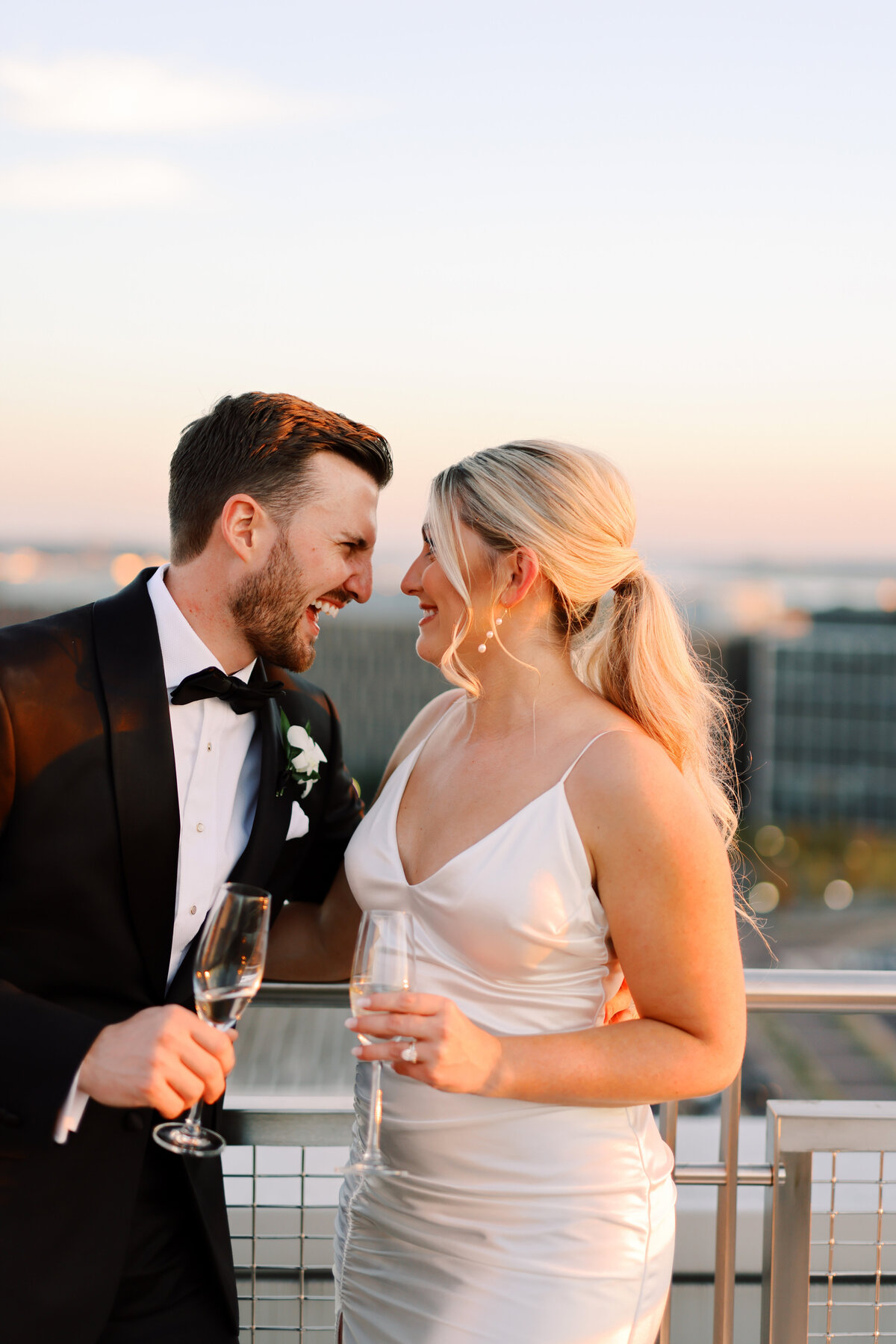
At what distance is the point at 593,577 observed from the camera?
2502mm

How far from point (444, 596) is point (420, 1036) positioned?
1.06 meters

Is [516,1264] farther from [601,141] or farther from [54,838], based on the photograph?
[601,141]

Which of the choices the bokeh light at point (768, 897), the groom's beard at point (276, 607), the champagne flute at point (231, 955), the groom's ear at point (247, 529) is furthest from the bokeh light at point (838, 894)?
the champagne flute at point (231, 955)

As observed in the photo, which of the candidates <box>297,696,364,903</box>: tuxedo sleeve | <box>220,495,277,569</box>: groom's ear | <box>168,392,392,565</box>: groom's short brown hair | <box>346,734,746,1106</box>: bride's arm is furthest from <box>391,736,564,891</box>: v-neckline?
<box>168,392,392,565</box>: groom's short brown hair

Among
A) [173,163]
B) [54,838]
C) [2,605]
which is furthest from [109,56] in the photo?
[2,605]

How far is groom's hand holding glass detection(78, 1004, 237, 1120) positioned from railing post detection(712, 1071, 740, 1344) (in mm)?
1494

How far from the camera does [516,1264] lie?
2.22 meters

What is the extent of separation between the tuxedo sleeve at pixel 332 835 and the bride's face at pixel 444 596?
1.40 ft

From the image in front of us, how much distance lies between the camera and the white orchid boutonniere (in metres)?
2.55

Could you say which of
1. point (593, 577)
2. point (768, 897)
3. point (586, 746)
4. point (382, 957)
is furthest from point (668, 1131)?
point (768, 897)

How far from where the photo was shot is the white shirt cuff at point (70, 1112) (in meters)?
1.97

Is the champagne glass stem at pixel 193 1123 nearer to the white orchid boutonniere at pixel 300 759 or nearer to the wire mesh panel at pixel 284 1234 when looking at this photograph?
the white orchid boutonniere at pixel 300 759

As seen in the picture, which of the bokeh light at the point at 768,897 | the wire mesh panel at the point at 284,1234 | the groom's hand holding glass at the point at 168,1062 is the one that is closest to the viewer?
the groom's hand holding glass at the point at 168,1062

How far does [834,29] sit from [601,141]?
506 centimetres
